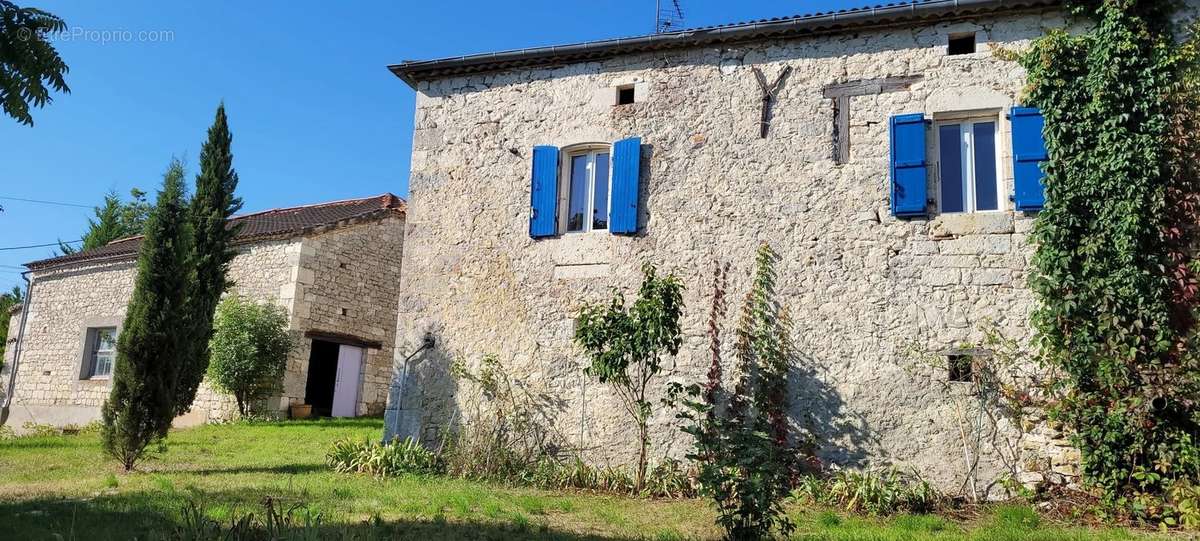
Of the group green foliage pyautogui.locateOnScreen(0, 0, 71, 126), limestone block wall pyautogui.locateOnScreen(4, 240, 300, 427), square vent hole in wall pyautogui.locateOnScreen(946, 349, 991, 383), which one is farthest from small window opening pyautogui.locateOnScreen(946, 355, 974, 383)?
limestone block wall pyautogui.locateOnScreen(4, 240, 300, 427)

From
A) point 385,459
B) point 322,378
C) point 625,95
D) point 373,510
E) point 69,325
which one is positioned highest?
point 625,95

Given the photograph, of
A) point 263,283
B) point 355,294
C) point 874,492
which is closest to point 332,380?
point 355,294

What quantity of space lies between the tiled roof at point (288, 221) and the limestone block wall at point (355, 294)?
23 centimetres

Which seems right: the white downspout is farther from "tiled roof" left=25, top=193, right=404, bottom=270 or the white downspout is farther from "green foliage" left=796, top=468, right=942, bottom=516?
"green foliage" left=796, top=468, right=942, bottom=516

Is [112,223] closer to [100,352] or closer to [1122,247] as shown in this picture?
[100,352]

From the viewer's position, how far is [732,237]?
27.3 ft

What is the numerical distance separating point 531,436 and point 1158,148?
20.3 ft

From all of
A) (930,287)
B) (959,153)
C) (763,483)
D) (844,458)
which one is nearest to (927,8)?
(959,153)

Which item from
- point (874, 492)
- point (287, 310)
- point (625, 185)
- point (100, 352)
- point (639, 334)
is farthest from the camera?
point (100, 352)

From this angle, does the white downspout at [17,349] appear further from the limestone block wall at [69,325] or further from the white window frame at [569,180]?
the white window frame at [569,180]

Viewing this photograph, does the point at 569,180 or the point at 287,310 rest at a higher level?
the point at 569,180

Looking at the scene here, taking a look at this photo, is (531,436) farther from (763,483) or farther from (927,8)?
(927,8)

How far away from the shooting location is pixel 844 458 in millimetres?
7621

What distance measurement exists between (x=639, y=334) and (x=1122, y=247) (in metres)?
4.04
